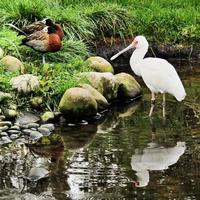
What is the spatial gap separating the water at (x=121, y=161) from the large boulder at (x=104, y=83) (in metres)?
0.35

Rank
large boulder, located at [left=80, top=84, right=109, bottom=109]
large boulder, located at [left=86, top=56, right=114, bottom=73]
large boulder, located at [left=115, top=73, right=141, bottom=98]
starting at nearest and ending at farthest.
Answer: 1. large boulder, located at [left=80, top=84, right=109, bottom=109]
2. large boulder, located at [left=115, top=73, right=141, bottom=98]
3. large boulder, located at [left=86, top=56, right=114, bottom=73]

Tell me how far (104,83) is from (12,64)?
5.00ft

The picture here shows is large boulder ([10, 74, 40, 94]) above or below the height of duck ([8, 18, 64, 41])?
below

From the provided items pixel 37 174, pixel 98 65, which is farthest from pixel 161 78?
pixel 37 174

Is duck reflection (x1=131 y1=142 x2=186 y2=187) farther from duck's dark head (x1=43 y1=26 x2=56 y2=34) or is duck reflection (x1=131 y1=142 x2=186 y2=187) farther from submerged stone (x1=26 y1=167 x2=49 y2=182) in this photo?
duck's dark head (x1=43 y1=26 x2=56 y2=34)

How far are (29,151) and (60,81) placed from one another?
230cm

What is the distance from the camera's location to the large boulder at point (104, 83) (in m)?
10.9

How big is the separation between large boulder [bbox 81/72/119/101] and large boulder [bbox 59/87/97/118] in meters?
0.84

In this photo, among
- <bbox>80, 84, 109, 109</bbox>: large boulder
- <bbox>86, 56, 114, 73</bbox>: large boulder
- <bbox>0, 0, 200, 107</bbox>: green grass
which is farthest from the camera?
<bbox>86, 56, 114, 73</bbox>: large boulder

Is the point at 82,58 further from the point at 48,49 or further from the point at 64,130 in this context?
the point at 64,130

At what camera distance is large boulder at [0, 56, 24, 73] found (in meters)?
10.9

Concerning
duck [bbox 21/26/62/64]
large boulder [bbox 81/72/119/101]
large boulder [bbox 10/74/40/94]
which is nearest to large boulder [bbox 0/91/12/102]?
large boulder [bbox 10/74/40/94]

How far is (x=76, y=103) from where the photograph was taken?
9.95 metres

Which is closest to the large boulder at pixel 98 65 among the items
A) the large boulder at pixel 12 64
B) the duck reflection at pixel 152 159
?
the large boulder at pixel 12 64
